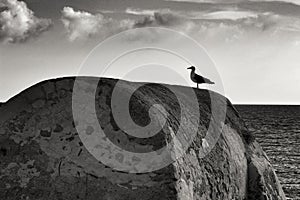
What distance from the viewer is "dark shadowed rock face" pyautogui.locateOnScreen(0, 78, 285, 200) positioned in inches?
160

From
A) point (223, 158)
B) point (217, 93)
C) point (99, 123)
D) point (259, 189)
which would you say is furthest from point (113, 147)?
point (217, 93)

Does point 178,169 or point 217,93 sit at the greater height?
point 217,93

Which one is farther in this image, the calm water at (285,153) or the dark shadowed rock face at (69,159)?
the calm water at (285,153)

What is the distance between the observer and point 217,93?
627 centimetres

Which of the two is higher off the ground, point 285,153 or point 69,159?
point 285,153

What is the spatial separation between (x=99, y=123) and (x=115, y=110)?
0.17 meters

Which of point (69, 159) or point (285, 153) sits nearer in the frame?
point (69, 159)

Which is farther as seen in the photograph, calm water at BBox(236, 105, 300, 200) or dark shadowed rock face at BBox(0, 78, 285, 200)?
calm water at BBox(236, 105, 300, 200)

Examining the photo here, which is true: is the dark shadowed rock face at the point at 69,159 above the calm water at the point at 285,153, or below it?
below

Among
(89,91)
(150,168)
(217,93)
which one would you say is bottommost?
(150,168)

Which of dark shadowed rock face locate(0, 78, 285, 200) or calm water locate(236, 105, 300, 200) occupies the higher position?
calm water locate(236, 105, 300, 200)

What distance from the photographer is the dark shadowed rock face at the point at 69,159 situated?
4.06 metres

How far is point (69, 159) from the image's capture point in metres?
4.21

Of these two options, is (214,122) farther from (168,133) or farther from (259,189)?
(168,133)
